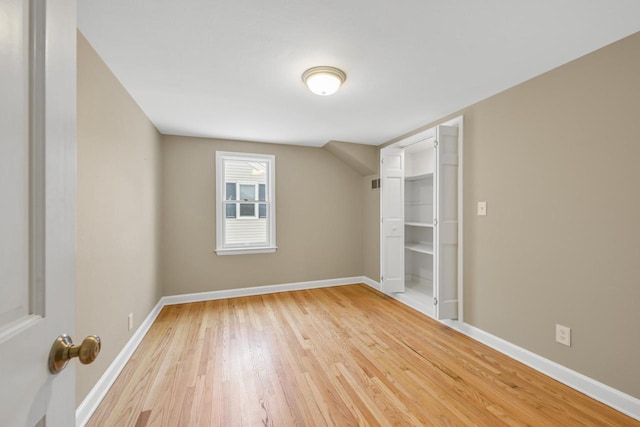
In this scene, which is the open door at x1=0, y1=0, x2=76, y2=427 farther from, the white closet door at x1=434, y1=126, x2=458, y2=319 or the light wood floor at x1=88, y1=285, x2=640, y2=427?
the white closet door at x1=434, y1=126, x2=458, y2=319

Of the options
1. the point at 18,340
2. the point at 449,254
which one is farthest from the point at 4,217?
the point at 449,254

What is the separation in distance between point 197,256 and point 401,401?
120 inches

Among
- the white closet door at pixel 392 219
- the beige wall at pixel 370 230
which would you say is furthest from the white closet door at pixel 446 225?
the beige wall at pixel 370 230

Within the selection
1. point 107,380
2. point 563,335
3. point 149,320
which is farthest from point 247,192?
point 563,335

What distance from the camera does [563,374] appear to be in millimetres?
1913

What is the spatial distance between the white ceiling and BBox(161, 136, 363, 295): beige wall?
1104 mm

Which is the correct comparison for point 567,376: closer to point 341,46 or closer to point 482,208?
point 482,208

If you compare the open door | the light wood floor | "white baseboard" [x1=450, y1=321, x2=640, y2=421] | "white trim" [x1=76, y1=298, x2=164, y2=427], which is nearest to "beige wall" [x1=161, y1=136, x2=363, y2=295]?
the light wood floor

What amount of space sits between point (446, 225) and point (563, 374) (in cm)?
140

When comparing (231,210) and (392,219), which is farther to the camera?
(231,210)

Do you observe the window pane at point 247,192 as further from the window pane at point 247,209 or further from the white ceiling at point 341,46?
the white ceiling at point 341,46

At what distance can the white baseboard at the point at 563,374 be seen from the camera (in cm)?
162

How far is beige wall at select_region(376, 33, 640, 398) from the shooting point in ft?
5.39

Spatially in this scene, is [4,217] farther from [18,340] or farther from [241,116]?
[241,116]
